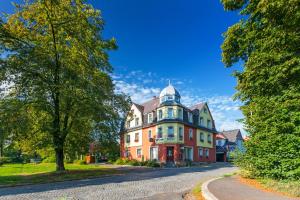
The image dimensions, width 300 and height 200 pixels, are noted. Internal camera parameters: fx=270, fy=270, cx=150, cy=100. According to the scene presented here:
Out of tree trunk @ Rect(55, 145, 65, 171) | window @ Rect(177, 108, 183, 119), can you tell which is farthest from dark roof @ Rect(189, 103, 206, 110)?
tree trunk @ Rect(55, 145, 65, 171)

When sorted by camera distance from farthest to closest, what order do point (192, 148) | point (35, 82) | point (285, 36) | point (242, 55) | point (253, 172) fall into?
point (192, 148)
point (35, 82)
point (242, 55)
point (253, 172)
point (285, 36)

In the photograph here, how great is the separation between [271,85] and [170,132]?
2645 centimetres

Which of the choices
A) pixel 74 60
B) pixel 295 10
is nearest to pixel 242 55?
pixel 295 10

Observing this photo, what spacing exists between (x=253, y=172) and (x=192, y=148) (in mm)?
28186

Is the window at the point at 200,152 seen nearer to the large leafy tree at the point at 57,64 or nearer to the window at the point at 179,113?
the window at the point at 179,113

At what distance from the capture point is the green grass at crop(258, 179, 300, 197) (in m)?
10.1

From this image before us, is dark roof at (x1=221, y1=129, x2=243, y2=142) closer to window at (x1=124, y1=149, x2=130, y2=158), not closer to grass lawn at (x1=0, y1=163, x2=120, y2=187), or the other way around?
window at (x1=124, y1=149, x2=130, y2=158)

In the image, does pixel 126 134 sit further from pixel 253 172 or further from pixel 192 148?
pixel 253 172

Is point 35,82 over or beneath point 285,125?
over

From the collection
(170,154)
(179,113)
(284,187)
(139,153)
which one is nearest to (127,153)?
(139,153)

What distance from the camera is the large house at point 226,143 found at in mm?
56003

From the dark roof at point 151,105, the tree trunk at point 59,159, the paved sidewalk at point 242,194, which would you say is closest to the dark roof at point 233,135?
the dark roof at point 151,105

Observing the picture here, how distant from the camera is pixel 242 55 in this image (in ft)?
58.5

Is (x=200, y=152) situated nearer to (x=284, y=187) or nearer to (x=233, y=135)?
(x=233, y=135)
